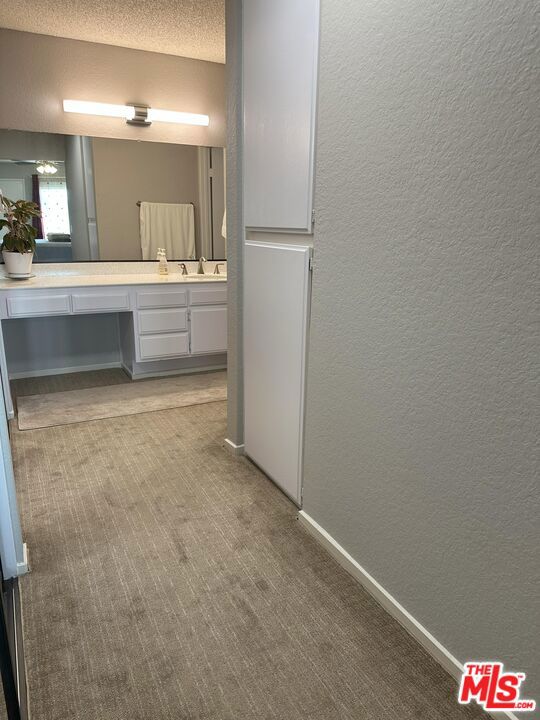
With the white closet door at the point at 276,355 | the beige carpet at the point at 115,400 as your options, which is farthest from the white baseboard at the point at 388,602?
the beige carpet at the point at 115,400

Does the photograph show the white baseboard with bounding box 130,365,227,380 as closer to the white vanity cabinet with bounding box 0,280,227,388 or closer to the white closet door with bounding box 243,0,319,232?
the white vanity cabinet with bounding box 0,280,227,388

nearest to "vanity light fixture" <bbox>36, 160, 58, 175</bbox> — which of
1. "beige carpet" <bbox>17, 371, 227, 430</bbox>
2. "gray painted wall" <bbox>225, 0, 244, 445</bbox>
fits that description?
"beige carpet" <bbox>17, 371, 227, 430</bbox>

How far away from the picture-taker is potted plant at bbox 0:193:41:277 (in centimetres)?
343

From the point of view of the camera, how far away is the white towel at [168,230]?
408 cm

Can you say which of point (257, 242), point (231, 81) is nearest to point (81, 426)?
point (257, 242)

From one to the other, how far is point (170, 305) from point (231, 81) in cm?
188

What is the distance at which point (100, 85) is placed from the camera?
3770mm

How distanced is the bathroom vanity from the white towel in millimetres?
155

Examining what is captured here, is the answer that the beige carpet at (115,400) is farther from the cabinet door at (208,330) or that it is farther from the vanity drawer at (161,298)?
the vanity drawer at (161,298)

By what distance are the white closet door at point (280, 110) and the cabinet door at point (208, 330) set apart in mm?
1758

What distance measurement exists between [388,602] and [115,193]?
137 inches

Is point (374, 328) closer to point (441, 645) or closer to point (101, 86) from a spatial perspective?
point (441, 645)

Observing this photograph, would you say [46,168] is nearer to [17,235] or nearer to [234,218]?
[17,235]

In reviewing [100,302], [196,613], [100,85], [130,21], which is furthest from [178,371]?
[196,613]
